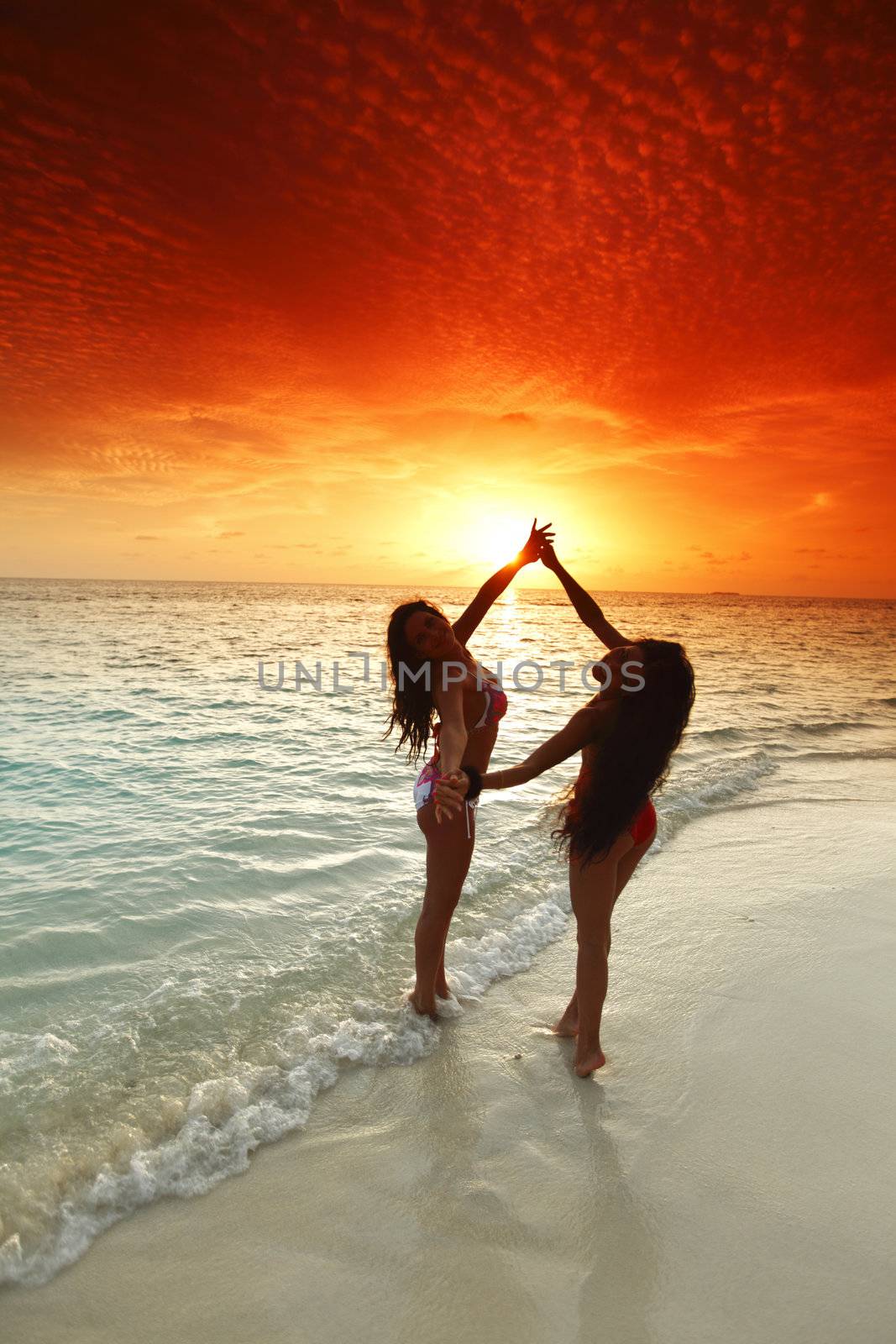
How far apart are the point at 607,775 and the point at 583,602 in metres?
1.43

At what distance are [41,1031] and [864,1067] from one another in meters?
4.45

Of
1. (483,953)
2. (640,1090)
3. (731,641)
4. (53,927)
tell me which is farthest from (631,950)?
(731,641)

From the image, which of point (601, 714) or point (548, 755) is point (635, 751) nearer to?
point (601, 714)

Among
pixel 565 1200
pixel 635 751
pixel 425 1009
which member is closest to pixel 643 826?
pixel 635 751

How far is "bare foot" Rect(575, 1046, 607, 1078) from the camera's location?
364 cm

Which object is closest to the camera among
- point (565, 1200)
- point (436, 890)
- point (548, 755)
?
point (565, 1200)

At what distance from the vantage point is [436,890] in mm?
3932

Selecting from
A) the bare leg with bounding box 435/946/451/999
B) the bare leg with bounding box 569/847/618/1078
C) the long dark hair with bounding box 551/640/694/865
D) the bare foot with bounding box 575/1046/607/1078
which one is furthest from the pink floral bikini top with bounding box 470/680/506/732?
the bare foot with bounding box 575/1046/607/1078

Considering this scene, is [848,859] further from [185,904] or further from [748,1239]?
[185,904]

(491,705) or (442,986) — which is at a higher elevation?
(491,705)

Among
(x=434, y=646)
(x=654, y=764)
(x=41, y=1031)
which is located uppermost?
(x=434, y=646)

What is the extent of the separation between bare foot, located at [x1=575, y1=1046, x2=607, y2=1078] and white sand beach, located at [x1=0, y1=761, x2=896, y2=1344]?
0.08m

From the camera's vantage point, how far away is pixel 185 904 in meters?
5.72

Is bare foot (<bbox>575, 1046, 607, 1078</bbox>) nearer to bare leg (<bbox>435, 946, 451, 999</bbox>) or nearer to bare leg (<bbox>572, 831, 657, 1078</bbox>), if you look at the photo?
bare leg (<bbox>572, 831, 657, 1078</bbox>)
